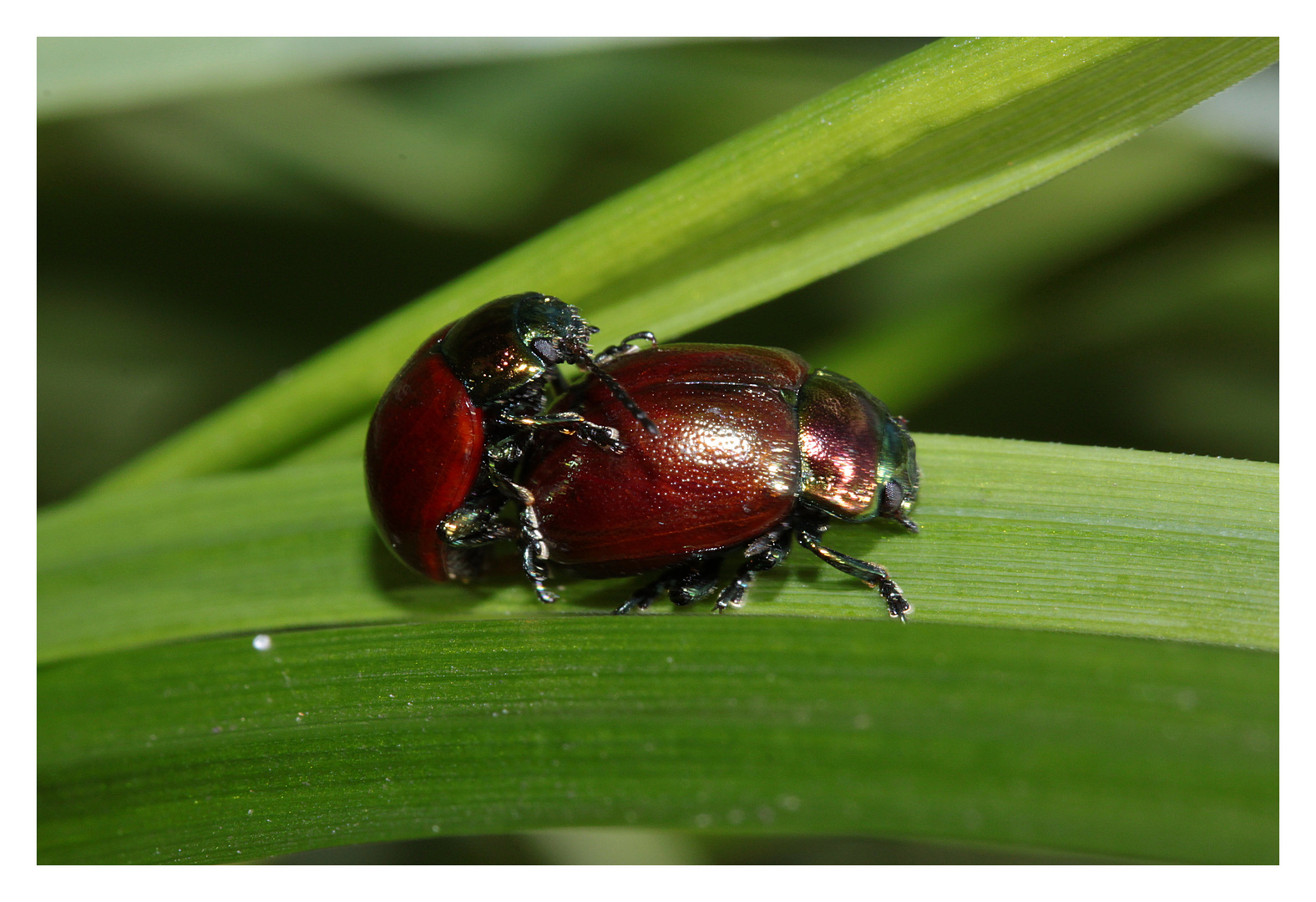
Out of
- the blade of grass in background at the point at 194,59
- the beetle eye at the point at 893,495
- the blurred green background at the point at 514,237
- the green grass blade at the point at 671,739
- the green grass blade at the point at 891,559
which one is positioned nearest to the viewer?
the green grass blade at the point at 671,739

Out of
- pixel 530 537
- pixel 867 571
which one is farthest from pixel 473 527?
pixel 867 571

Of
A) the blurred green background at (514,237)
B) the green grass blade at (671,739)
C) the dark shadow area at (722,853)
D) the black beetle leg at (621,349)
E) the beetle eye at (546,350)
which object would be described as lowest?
the dark shadow area at (722,853)

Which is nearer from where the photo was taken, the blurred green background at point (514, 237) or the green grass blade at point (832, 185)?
the green grass blade at point (832, 185)

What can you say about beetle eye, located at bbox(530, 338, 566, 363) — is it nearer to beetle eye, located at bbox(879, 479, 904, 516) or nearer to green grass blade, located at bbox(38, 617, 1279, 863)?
green grass blade, located at bbox(38, 617, 1279, 863)

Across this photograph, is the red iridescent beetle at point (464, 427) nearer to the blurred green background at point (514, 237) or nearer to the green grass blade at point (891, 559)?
the green grass blade at point (891, 559)

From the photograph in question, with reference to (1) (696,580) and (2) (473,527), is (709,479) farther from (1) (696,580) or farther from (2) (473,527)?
(2) (473,527)

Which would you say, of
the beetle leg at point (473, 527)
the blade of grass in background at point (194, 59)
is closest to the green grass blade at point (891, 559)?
the beetle leg at point (473, 527)

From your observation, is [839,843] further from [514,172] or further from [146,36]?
[146,36]
